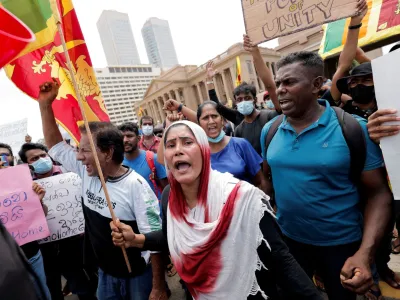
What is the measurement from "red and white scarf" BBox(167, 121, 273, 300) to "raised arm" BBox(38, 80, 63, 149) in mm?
1404

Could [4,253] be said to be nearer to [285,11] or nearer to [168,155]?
[168,155]

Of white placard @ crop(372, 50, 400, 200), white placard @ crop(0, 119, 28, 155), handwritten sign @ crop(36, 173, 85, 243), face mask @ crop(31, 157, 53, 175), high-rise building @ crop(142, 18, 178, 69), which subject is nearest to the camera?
white placard @ crop(372, 50, 400, 200)

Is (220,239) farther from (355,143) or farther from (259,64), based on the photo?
(259,64)

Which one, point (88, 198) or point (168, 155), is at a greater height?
point (168, 155)

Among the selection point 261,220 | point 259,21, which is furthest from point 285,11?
point 261,220

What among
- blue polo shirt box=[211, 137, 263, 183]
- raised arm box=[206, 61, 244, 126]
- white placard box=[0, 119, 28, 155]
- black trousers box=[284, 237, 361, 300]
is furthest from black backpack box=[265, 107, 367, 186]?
white placard box=[0, 119, 28, 155]

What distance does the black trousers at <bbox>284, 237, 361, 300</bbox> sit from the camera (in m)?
1.57

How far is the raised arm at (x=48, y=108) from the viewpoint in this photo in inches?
81.2

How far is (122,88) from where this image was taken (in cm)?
8988

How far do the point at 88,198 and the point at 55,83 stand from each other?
1039mm

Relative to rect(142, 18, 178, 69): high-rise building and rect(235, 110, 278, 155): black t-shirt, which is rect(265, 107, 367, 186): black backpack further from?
rect(142, 18, 178, 69): high-rise building

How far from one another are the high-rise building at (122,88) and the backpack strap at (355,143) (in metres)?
82.8

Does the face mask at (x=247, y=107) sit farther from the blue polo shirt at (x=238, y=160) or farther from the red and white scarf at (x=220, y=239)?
the red and white scarf at (x=220, y=239)

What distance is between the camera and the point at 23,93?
209cm
